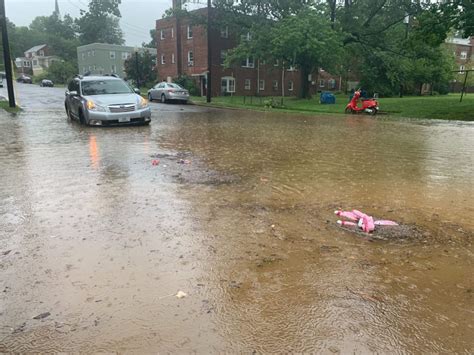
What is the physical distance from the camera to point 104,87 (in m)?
14.6

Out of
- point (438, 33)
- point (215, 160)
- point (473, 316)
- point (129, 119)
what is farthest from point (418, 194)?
point (438, 33)

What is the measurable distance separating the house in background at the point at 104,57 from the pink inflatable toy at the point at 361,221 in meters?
69.1

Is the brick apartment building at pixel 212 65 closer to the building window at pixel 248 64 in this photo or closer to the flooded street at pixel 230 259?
the building window at pixel 248 64

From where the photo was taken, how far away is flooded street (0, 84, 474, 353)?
272cm

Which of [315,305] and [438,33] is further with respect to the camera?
[438,33]

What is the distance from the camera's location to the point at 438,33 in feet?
68.1

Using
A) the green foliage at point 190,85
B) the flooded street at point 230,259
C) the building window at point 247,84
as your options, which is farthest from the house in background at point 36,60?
the flooded street at point 230,259

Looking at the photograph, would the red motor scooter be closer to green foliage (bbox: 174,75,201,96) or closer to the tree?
green foliage (bbox: 174,75,201,96)

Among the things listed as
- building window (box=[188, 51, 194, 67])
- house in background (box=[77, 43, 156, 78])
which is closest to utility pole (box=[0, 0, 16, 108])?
building window (box=[188, 51, 194, 67])

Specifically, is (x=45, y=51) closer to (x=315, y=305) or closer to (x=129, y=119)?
(x=129, y=119)

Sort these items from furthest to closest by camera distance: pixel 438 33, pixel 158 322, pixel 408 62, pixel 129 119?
pixel 408 62, pixel 438 33, pixel 129 119, pixel 158 322

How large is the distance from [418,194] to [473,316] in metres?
3.30

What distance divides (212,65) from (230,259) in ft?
129

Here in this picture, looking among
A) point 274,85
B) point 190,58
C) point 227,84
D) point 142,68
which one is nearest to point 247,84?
point 227,84
